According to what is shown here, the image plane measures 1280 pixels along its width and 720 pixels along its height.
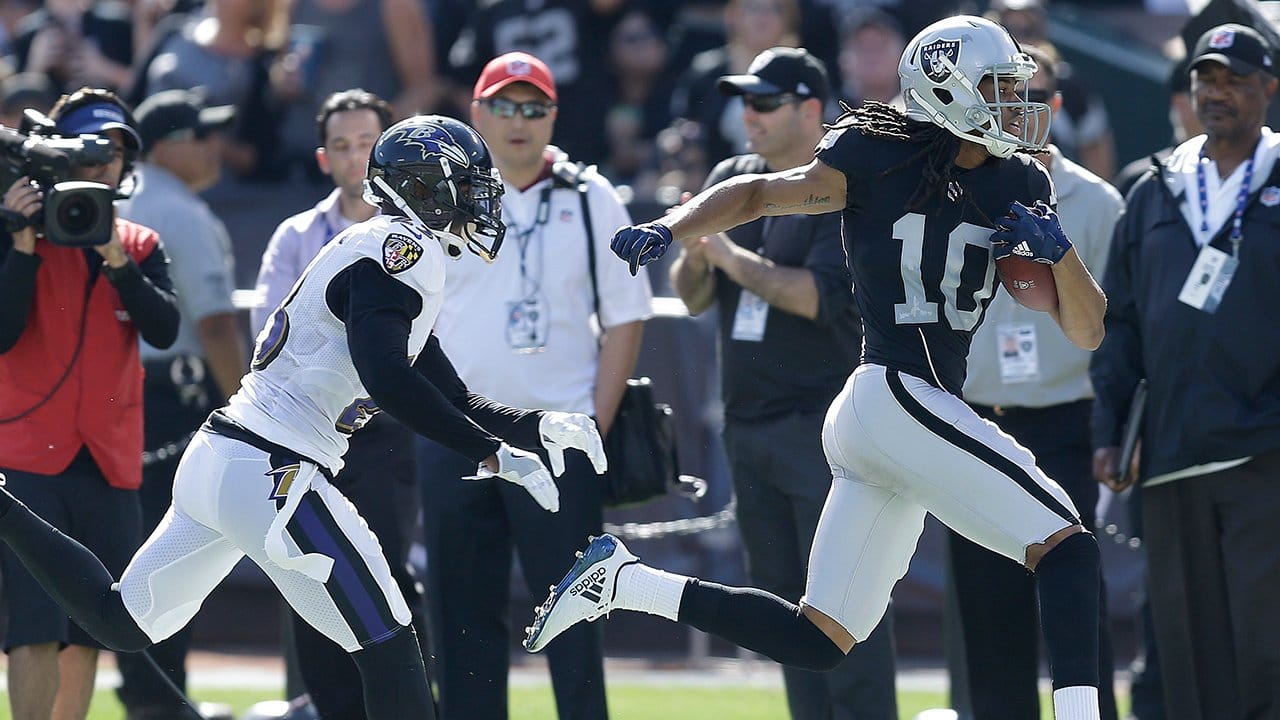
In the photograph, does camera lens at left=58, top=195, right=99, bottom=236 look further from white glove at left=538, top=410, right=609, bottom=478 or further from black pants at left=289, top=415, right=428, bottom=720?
white glove at left=538, top=410, right=609, bottom=478

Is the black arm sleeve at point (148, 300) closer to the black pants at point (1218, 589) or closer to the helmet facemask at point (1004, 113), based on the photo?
the helmet facemask at point (1004, 113)

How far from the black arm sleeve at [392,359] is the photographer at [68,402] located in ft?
4.64

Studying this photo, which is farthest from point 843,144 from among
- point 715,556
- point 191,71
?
point 191,71

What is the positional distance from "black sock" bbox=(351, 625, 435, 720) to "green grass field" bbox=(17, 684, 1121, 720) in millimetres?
2658

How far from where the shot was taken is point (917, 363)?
4.85m

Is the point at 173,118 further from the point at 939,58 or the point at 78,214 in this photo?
the point at 939,58

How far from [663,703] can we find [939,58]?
3794 millimetres

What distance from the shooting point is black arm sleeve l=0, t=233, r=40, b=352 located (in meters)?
5.60

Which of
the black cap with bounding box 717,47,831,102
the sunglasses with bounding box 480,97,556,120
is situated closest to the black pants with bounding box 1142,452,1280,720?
the black cap with bounding box 717,47,831,102

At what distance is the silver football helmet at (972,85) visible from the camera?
4734 millimetres

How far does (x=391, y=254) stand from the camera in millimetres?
4629

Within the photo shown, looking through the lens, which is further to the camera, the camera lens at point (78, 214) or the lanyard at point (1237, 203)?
the lanyard at point (1237, 203)

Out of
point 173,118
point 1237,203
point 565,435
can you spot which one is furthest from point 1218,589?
point 173,118

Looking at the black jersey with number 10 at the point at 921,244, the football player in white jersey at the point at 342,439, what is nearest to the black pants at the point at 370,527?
the football player in white jersey at the point at 342,439
